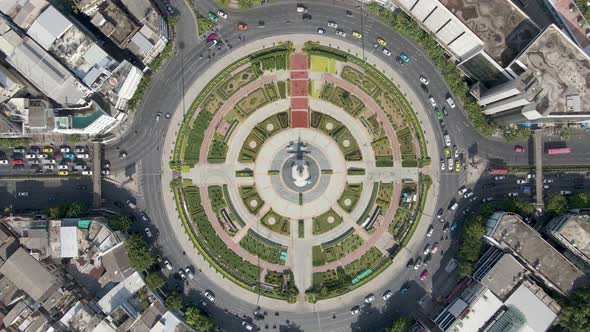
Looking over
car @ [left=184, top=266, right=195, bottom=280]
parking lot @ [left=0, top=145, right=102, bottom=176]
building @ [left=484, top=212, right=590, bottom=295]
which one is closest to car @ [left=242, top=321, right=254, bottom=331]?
car @ [left=184, top=266, right=195, bottom=280]

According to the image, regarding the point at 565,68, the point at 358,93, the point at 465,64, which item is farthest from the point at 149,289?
the point at 565,68

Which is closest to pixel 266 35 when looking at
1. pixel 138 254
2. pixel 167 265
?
pixel 138 254

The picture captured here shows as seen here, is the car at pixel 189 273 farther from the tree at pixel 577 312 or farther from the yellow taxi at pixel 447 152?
the tree at pixel 577 312

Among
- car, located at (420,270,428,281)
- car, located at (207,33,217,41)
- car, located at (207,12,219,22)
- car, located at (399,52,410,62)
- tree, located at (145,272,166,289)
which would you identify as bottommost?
tree, located at (145,272,166,289)

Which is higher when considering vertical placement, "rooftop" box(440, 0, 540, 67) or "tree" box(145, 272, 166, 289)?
"rooftop" box(440, 0, 540, 67)

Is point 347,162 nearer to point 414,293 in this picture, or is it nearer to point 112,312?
point 414,293

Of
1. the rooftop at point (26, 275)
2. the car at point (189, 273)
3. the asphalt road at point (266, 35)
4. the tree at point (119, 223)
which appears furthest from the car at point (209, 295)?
the rooftop at point (26, 275)

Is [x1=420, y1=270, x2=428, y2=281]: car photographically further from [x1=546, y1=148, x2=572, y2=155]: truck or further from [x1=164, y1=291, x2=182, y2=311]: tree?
[x1=164, y1=291, x2=182, y2=311]: tree
